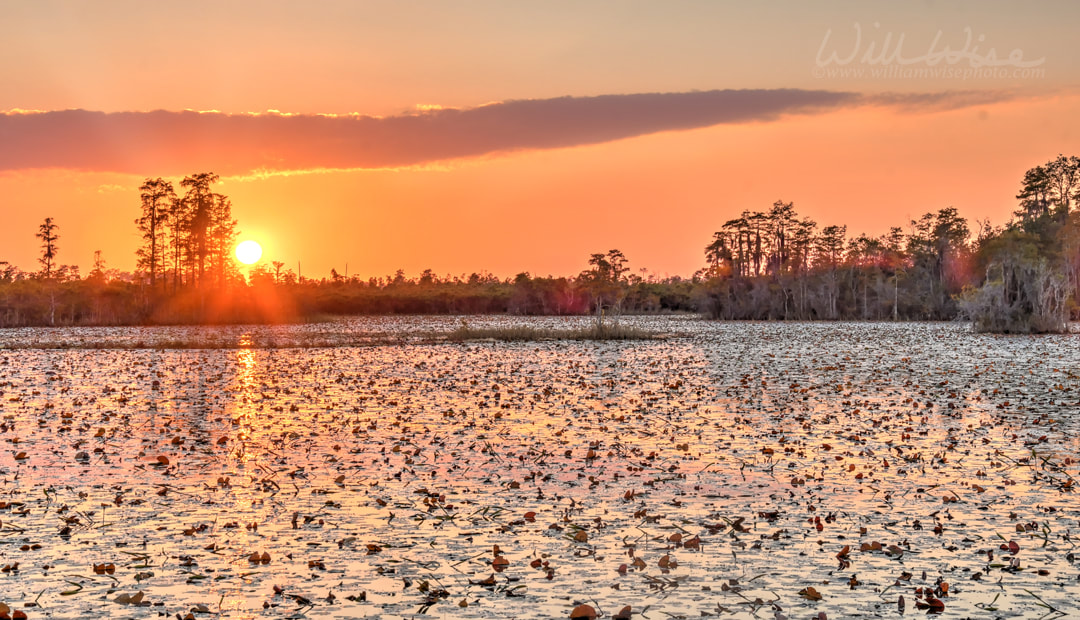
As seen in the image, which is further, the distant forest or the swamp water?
the distant forest

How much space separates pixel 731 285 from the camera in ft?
314

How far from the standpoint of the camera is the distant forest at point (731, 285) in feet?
196

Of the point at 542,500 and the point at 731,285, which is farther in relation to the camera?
the point at 731,285

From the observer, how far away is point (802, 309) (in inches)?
3615

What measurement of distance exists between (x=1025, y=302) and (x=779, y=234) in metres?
63.5

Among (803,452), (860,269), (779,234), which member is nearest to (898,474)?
(803,452)

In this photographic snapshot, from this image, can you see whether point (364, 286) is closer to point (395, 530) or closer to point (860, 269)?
point (860, 269)

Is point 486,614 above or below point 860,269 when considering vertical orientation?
below

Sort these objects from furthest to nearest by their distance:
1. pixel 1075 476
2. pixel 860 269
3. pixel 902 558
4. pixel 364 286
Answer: pixel 364 286 → pixel 860 269 → pixel 1075 476 → pixel 902 558

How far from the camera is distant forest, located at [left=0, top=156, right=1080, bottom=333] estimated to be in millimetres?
59781

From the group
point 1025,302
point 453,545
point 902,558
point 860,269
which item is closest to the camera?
point 902,558

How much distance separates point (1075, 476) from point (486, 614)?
8875 mm

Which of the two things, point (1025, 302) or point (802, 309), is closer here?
point (1025, 302)

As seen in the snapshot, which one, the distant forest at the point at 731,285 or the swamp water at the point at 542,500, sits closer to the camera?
the swamp water at the point at 542,500
